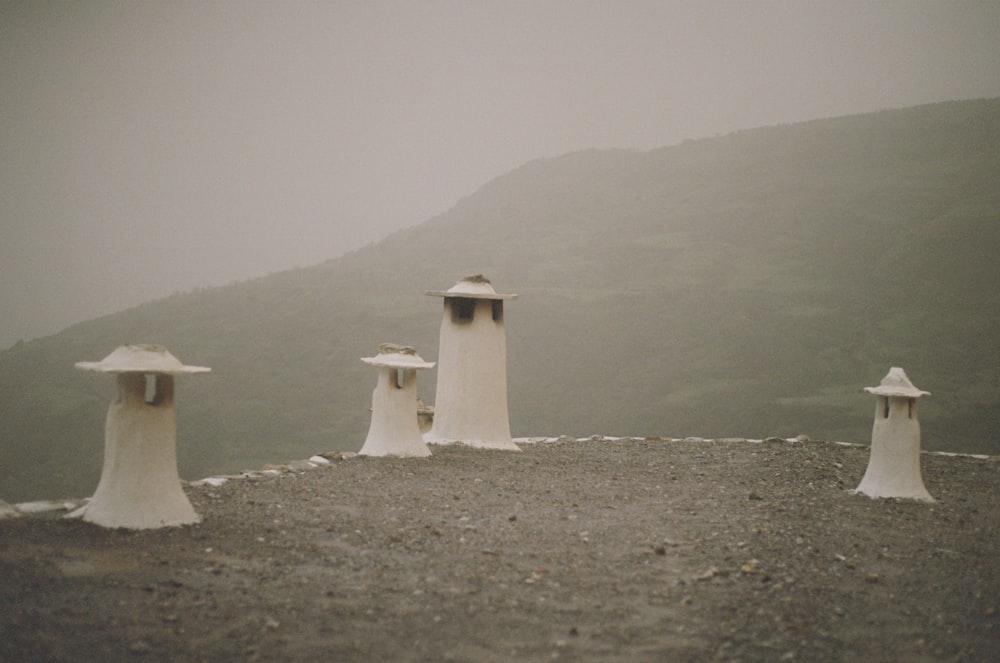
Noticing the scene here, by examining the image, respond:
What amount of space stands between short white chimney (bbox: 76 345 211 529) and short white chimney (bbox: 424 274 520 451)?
703 cm

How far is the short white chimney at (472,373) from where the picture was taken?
14758mm

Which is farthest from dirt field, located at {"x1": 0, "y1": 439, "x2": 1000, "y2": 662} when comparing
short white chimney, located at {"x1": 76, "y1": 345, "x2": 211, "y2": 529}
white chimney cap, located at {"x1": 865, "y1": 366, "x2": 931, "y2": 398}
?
white chimney cap, located at {"x1": 865, "y1": 366, "x2": 931, "y2": 398}

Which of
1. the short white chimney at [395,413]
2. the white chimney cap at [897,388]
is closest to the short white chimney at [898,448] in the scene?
the white chimney cap at [897,388]

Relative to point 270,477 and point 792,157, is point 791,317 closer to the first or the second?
point 792,157

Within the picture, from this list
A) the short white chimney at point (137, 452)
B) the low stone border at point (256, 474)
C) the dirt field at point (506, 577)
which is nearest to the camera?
the dirt field at point (506, 577)

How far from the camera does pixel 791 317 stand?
3144cm

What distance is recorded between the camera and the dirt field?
5477mm

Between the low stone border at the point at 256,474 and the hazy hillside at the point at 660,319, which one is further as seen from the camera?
the hazy hillside at the point at 660,319

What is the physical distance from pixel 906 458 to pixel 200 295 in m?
35.5

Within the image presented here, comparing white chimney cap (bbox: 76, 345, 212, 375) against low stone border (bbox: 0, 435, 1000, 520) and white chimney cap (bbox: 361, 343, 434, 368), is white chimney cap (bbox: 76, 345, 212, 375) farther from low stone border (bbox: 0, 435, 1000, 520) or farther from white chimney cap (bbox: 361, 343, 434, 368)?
white chimney cap (bbox: 361, 343, 434, 368)

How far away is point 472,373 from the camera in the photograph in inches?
580

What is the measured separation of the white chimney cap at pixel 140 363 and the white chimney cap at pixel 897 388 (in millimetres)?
7958

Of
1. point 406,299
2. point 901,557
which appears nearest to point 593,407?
point 406,299

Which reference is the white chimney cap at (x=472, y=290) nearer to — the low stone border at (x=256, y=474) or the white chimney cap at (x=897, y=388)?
A: the low stone border at (x=256, y=474)
